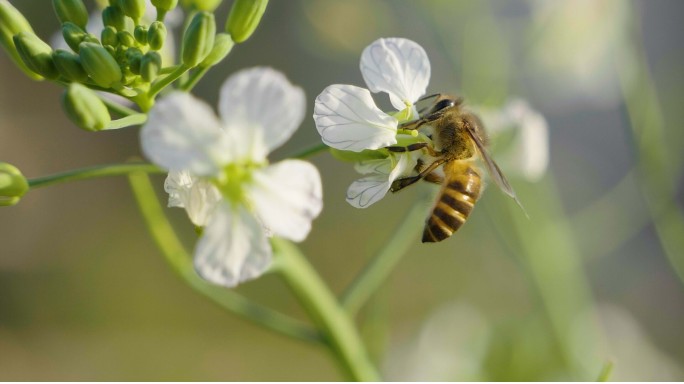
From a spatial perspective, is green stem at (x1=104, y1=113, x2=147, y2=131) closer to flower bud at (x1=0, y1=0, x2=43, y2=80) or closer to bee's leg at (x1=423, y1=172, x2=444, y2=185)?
flower bud at (x1=0, y1=0, x2=43, y2=80)

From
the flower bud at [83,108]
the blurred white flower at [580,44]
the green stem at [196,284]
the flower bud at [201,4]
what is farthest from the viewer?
the blurred white flower at [580,44]

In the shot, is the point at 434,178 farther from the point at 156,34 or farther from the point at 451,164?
the point at 156,34

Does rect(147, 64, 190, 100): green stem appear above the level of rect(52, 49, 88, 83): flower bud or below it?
below

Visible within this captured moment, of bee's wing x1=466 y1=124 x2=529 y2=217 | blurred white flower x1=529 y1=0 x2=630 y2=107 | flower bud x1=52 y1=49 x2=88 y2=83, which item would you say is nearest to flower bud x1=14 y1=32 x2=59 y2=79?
flower bud x1=52 y1=49 x2=88 y2=83

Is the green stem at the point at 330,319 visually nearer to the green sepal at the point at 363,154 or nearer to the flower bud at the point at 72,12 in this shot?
the green sepal at the point at 363,154

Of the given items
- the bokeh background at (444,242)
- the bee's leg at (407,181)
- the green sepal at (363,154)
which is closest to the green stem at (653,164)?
the bokeh background at (444,242)

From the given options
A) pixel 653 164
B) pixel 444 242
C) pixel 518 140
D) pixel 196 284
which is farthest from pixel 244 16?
pixel 444 242
